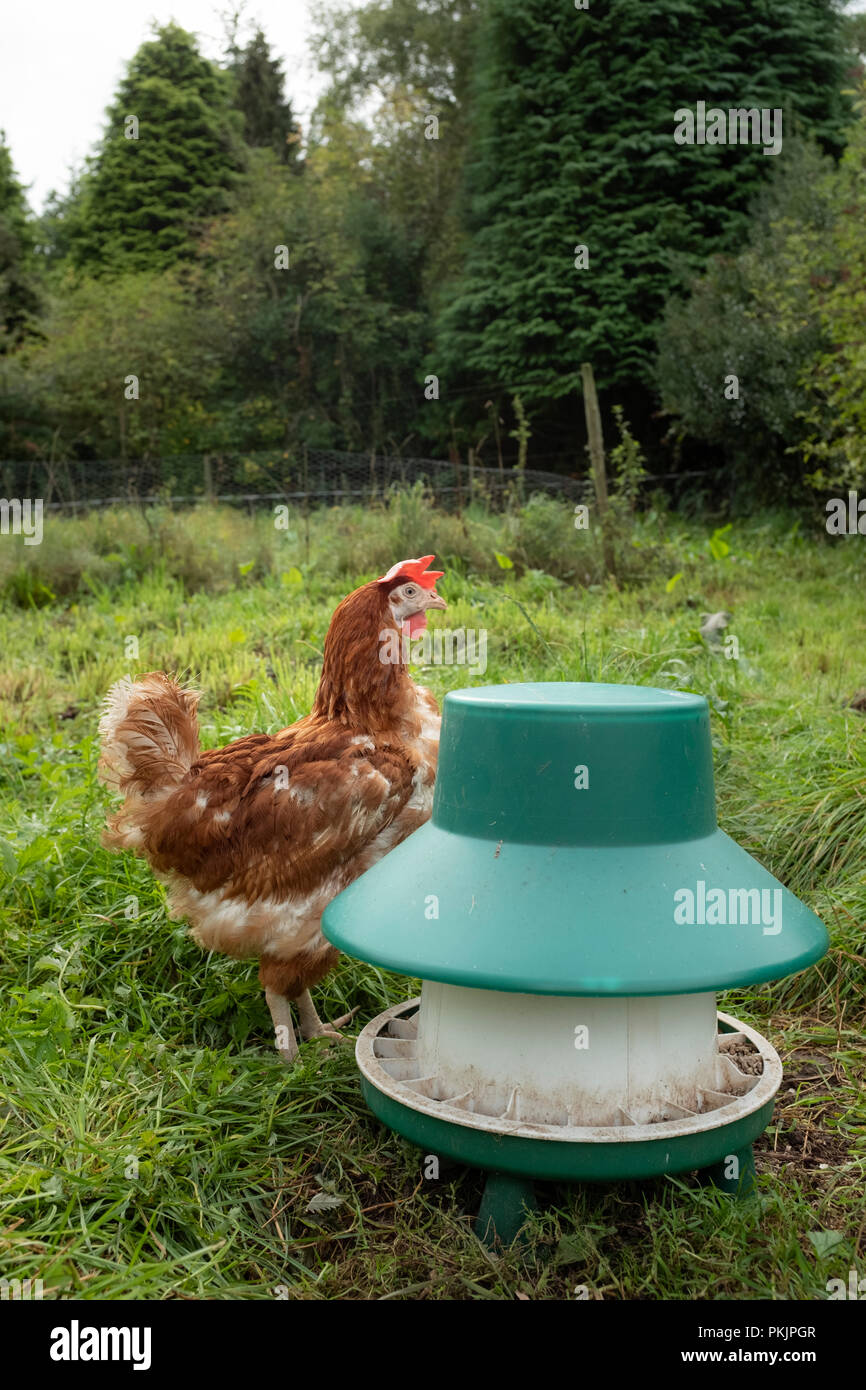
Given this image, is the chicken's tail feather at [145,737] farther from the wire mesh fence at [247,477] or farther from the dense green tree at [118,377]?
the dense green tree at [118,377]

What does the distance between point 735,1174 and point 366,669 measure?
1520 mm

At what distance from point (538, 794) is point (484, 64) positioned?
72.0ft

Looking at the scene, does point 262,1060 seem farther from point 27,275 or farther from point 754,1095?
point 27,275

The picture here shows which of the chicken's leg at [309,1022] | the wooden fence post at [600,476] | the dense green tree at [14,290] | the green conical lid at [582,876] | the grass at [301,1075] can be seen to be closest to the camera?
the green conical lid at [582,876]

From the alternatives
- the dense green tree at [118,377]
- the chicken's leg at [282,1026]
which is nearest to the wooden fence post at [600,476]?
the chicken's leg at [282,1026]

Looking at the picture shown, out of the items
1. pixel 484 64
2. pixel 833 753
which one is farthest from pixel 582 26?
pixel 833 753

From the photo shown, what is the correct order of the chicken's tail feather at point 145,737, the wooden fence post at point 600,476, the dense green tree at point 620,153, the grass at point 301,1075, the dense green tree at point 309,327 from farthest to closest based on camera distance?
1. the dense green tree at point 309,327
2. the dense green tree at point 620,153
3. the wooden fence post at point 600,476
4. the chicken's tail feather at point 145,737
5. the grass at point 301,1075

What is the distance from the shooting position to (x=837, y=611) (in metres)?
7.50

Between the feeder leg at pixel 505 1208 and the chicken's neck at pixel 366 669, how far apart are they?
1.25 meters

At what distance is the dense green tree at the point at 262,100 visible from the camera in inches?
1038

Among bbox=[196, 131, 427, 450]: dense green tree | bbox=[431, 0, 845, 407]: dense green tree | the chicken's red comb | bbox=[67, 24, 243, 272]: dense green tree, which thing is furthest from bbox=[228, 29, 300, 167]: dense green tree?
the chicken's red comb

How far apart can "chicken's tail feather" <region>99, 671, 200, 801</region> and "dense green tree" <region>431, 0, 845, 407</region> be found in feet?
51.2

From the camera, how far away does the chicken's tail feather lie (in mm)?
2611

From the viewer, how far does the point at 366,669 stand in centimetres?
284
